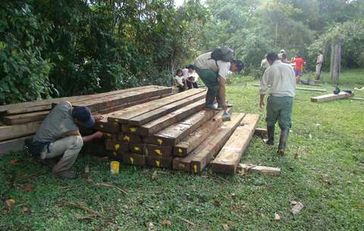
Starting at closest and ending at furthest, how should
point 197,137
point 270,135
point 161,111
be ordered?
1. point 197,137
2. point 161,111
3. point 270,135

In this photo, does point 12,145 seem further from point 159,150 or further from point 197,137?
point 197,137

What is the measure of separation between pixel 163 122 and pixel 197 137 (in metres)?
0.59

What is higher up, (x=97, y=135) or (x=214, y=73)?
(x=214, y=73)

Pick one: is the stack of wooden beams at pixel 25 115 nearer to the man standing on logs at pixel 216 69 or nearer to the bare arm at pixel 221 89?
the man standing on logs at pixel 216 69

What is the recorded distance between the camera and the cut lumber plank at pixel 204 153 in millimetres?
5000

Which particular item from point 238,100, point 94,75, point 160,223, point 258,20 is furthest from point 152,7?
point 258,20

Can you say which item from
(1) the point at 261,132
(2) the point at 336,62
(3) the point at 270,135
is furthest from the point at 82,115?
(2) the point at 336,62

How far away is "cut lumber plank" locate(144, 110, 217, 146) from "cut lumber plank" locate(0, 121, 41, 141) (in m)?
1.74

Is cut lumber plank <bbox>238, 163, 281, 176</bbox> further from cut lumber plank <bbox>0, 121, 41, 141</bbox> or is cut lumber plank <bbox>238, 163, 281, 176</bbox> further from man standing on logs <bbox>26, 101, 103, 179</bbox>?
cut lumber plank <bbox>0, 121, 41, 141</bbox>

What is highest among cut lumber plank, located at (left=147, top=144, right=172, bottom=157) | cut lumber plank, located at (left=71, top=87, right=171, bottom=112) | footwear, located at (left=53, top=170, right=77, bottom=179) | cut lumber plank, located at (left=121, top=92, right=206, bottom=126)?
cut lumber plank, located at (left=71, top=87, right=171, bottom=112)

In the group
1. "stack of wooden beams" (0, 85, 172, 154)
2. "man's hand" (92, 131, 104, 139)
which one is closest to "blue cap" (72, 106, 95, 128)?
"man's hand" (92, 131, 104, 139)

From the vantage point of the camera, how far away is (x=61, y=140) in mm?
4762

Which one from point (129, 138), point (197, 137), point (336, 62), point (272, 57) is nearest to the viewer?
point (129, 138)

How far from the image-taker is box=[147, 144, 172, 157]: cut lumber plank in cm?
508
